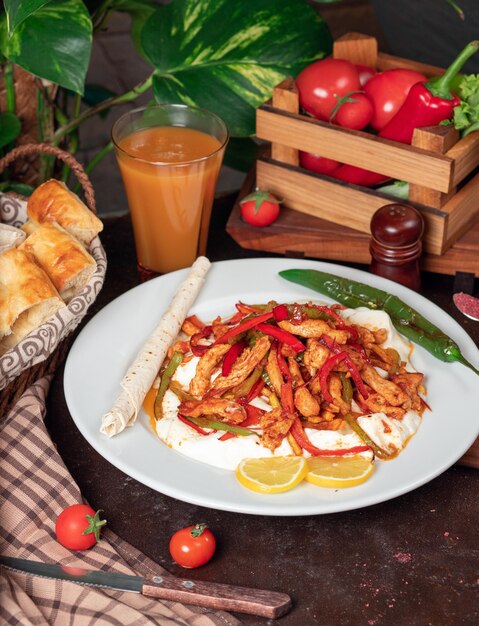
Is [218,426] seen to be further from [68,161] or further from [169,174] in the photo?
[68,161]

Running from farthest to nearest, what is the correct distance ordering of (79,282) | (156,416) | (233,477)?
1. (79,282)
2. (156,416)
3. (233,477)

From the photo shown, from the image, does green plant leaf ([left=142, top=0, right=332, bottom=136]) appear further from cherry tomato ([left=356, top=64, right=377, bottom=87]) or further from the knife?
the knife

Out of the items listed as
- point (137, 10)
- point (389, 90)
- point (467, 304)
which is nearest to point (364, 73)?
point (389, 90)

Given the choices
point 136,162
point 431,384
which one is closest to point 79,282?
point 136,162

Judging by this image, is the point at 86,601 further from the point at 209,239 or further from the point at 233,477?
the point at 209,239

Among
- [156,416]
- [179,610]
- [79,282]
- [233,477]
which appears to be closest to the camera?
[179,610]

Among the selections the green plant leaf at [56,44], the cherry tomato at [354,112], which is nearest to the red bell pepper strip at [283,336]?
the cherry tomato at [354,112]
